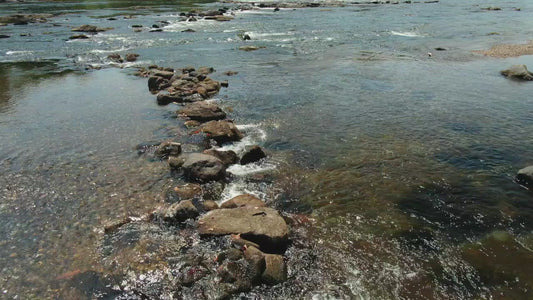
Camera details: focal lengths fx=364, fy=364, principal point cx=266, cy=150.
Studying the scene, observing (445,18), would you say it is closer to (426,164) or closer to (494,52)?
(494,52)

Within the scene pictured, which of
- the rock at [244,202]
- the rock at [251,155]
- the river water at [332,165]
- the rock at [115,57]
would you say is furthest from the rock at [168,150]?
the rock at [115,57]

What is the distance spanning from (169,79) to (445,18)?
52060 mm

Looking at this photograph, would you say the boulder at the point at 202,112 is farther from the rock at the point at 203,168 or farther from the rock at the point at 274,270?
the rock at the point at 274,270

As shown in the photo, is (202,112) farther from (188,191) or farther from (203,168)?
(188,191)

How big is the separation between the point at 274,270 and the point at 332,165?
626 centimetres

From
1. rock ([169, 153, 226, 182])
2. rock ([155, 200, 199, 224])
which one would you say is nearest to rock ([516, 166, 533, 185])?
rock ([169, 153, 226, 182])

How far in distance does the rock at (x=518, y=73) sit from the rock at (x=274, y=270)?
25033 mm

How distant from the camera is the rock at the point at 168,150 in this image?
14.9 m

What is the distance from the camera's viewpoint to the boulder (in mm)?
18797

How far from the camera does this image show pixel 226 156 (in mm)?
14320

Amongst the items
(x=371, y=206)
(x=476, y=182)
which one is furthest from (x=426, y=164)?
(x=371, y=206)

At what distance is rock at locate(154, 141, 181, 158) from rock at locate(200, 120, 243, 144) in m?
1.86

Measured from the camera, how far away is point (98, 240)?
10.1 m

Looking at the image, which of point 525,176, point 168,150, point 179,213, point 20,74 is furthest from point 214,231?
point 20,74
